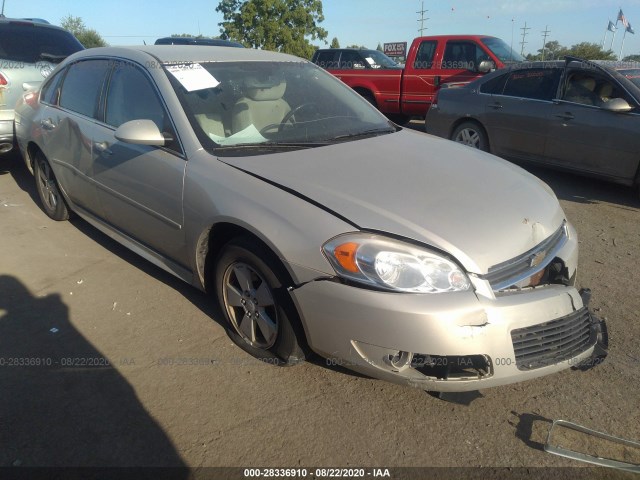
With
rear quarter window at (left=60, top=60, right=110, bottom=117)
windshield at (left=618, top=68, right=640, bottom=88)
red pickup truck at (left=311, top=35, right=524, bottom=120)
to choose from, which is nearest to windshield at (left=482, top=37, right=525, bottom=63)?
red pickup truck at (left=311, top=35, right=524, bottom=120)

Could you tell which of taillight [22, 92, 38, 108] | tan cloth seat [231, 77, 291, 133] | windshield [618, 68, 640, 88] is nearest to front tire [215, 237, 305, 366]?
tan cloth seat [231, 77, 291, 133]

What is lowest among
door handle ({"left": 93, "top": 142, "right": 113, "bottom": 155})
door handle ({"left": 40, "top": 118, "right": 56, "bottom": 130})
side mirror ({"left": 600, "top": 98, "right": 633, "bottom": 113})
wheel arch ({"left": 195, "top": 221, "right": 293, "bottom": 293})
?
wheel arch ({"left": 195, "top": 221, "right": 293, "bottom": 293})

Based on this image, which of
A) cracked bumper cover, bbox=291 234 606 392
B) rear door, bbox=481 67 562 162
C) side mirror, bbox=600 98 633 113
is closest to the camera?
cracked bumper cover, bbox=291 234 606 392

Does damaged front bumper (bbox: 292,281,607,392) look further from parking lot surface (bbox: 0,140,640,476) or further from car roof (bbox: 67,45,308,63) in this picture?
car roof (bbox: 67,45,308,63)

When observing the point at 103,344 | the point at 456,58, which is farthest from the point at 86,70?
the point at 456,58

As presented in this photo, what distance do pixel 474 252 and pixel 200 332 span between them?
179 centimetres

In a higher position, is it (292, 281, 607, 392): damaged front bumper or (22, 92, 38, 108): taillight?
(22, 92, 38, 108): taillight

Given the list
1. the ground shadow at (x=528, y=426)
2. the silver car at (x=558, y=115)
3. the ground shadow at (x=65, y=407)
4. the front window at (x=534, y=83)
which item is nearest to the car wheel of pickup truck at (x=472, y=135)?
the silver car at (x=558, y=115)

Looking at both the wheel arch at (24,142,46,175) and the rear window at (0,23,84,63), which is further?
the rear window at (0,23,84,63)

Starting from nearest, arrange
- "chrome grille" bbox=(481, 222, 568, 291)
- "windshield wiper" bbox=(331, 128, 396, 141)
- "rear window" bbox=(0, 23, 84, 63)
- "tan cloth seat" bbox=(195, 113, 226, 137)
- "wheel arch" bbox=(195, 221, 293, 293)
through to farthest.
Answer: "chrome grille" bbox=(481, 222, 568, 291)
"wheel arch" bbox=(195, 221, 293, 293)
"tan cloth seat" bbox=(195, 113, 226, 137)
"windshield wiper" bbox=(331, 128, 396, 141)
"rear window" bbox=(0, 23, 84, 63)

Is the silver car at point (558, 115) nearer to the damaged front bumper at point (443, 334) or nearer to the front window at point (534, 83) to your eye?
the front window at point (534, 83)

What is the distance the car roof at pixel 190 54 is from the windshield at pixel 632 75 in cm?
412

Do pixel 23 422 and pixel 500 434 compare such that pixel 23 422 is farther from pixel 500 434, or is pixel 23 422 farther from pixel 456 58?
pixel 456 58

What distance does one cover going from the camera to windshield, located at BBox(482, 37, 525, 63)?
10008 mm
